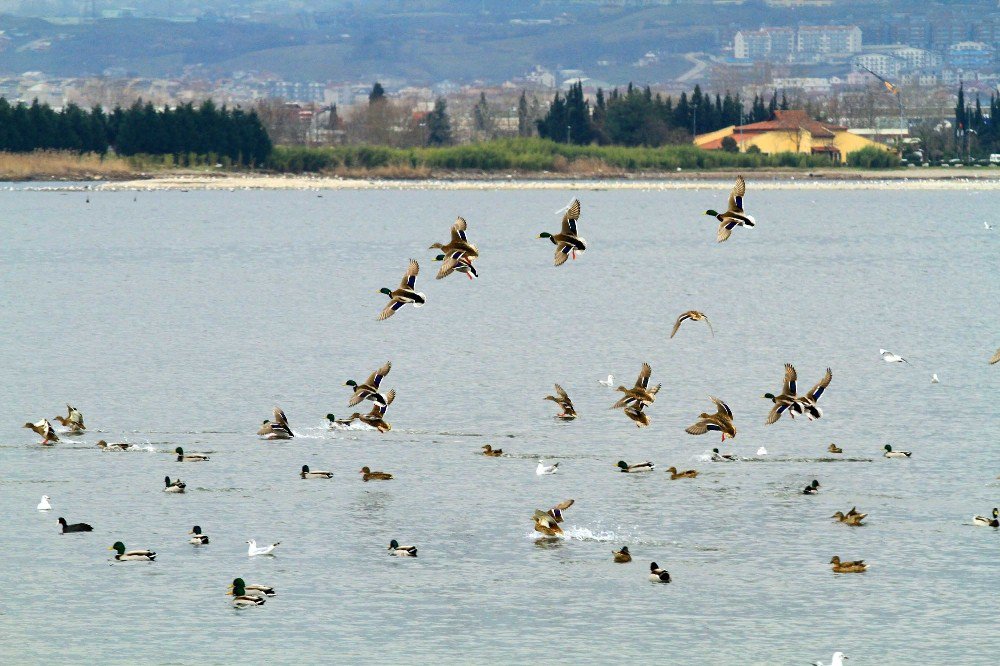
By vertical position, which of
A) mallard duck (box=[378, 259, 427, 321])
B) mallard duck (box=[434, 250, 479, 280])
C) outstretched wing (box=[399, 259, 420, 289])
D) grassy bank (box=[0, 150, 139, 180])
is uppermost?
mallard duck (box=[434, 250, 479, 280])

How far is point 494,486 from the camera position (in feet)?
109

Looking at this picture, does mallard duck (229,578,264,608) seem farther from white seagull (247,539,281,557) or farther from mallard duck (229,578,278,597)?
white seagull (247,539,281,557)

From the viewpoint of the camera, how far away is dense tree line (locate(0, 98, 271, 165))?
18362cm

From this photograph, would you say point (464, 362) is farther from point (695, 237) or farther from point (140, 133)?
point (140, 133)

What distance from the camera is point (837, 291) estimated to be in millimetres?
88688

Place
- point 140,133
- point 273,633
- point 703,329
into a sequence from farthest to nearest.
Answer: point 140,133, point 703,329, point 273,633

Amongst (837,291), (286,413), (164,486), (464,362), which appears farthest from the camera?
(837,291)

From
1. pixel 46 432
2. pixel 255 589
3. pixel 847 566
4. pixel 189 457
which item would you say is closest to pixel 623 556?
pixel 847 566

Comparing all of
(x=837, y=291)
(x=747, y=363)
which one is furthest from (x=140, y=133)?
(x=747, y=363)

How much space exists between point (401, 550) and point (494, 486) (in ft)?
18.1

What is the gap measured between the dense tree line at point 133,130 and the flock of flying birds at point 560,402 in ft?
490

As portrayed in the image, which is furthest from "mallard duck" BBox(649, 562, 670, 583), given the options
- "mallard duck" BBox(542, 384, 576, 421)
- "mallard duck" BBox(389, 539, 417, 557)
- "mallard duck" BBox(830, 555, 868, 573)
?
"mallard duck" BBox(542, 384, 576, 421)

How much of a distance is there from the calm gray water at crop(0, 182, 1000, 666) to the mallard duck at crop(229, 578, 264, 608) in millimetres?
157

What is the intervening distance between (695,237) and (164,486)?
10731cm
